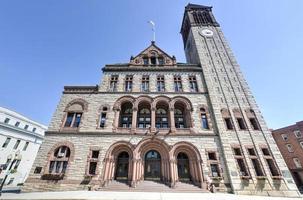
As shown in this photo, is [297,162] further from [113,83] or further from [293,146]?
[113,83]

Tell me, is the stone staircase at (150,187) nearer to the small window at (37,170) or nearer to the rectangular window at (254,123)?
the small window at (37,170)

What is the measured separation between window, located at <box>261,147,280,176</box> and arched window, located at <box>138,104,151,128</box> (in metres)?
13.0

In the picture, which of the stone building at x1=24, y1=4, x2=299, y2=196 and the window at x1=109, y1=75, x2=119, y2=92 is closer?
the stone building at x1=24, y1=4, x2=299, y2=196

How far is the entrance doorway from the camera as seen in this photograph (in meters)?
15.6

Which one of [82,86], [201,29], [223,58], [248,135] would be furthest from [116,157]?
[201,29]

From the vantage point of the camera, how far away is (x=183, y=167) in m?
16.2

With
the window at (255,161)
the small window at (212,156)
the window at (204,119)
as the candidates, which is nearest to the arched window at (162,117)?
the window at (204,119)

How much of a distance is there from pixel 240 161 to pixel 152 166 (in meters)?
9.15

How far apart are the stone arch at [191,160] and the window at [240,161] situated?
3.90m

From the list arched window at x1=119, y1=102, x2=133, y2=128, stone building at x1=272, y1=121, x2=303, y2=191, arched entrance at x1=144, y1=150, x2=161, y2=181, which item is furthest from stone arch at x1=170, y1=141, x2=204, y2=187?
stone building at x1=272, y1=121, x2=303, y2=191

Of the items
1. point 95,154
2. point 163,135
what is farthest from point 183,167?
point 95,154

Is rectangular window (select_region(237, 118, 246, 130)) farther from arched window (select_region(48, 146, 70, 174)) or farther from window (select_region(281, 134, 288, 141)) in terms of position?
window (select_region(281, 134, 288, 141))

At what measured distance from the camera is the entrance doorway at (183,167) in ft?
51.2

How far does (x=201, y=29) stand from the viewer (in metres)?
28.0
